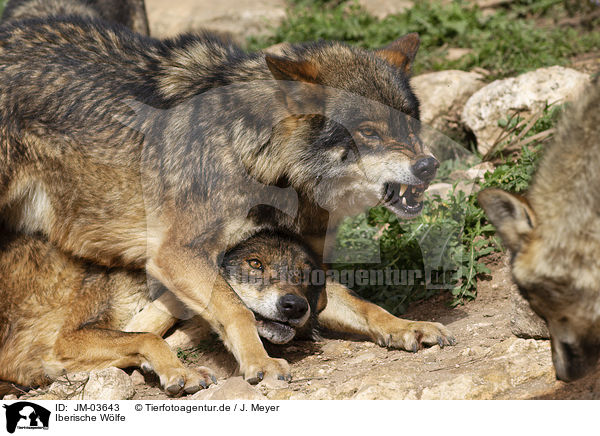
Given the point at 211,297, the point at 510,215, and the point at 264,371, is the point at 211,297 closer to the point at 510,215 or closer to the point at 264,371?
the point at 264,371

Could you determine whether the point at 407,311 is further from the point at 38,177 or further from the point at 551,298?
the point at 38,177

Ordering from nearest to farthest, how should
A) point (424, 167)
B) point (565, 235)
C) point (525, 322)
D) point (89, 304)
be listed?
point (565, 235) < point (525, 322) < point (424, 167) < point (89, 304)

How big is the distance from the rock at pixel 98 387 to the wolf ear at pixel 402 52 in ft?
9.70

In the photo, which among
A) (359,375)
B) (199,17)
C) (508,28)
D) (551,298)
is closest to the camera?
(551,298)

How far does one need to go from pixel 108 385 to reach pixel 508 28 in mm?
6844

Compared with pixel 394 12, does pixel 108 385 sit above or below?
below

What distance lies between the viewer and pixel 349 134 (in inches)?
194

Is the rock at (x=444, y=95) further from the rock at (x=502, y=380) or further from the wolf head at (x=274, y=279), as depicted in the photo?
the rock at (x=502, y=380)

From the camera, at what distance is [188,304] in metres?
5.05

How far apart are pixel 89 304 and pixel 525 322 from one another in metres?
3.07

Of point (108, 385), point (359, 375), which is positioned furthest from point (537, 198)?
point (108, 385)

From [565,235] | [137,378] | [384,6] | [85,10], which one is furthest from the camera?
[384,6]

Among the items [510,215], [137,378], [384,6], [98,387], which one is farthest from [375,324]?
[384,6]
